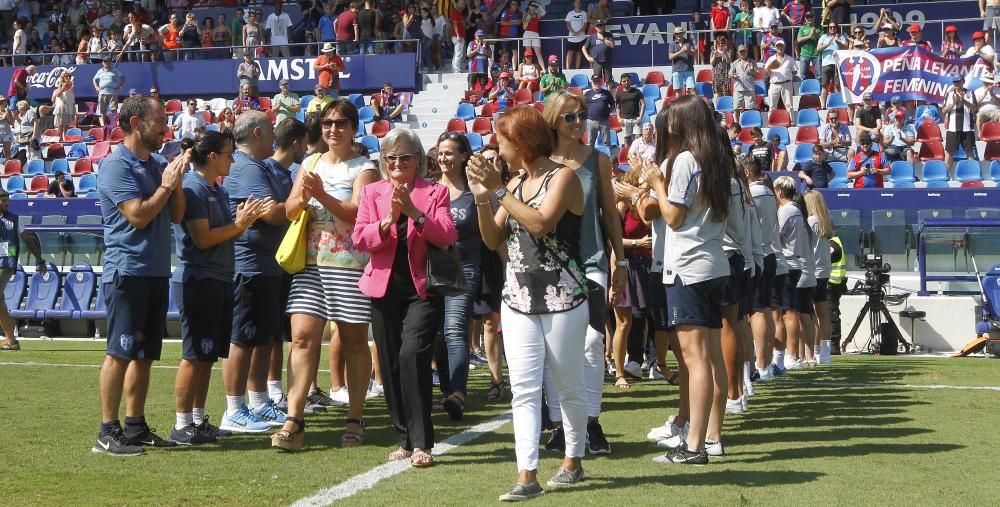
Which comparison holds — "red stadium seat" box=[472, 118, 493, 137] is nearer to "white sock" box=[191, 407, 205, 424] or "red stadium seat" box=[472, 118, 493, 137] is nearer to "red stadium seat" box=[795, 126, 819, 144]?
"red stadium seat" box=[795, 126, 819, 144]

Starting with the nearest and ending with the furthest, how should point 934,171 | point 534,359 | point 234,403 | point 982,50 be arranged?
1. point 534,359
2. point 234,403
3. point 934,171
4. point 982,50

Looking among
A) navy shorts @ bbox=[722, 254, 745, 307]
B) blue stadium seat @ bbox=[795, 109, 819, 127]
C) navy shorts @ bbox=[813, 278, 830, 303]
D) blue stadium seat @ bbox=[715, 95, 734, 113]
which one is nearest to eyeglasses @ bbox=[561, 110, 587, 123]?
navy shorts @ bbox=[722, 254, 745, 307]

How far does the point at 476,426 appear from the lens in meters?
8.04

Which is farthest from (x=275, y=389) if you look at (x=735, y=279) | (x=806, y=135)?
(x=806, y=135)

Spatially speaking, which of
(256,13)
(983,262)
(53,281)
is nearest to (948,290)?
(983,262)

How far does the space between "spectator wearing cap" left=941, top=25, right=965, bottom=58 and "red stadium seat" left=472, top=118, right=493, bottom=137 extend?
27.3 ft

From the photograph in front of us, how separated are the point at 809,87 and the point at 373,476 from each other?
1887 centimetres

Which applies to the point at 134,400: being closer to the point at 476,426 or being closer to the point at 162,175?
the point at 162,175

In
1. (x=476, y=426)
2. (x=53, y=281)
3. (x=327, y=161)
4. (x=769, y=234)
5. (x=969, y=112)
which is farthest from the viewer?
(x=969, y=112)

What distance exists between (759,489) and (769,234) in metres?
4.45

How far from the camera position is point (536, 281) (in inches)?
221

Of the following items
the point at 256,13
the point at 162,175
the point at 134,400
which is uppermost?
the point at 256,13

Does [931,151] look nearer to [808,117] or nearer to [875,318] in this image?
[808,117]

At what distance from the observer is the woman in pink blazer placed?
253 inches
